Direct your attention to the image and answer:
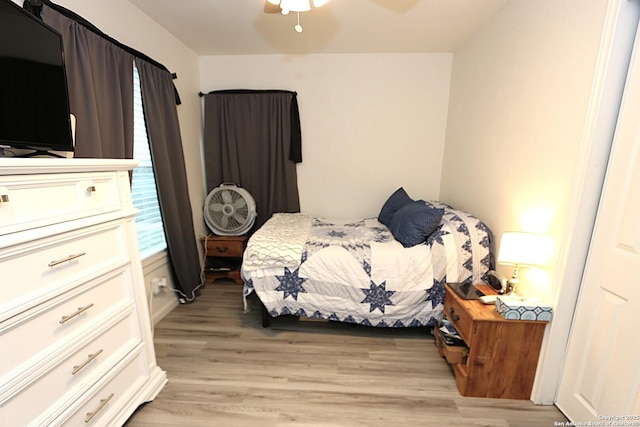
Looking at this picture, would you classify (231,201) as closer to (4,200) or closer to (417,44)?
(4,200)

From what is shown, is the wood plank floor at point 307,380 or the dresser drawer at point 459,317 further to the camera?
the dresser drawer at point 459,317

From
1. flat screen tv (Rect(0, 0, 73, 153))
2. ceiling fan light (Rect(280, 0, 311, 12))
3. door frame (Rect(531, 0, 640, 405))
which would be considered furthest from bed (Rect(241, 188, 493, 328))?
ceiling fan light (Rect(280, 0, 311, 12))

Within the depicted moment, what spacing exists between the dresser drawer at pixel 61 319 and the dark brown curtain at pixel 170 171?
1.10 m

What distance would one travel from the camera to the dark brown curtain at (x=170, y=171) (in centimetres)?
216

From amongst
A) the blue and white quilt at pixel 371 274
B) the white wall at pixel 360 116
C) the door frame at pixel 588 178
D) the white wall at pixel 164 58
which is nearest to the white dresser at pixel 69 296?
the blue and white quilt at pixel 371 274

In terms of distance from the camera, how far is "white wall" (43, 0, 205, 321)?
178cm

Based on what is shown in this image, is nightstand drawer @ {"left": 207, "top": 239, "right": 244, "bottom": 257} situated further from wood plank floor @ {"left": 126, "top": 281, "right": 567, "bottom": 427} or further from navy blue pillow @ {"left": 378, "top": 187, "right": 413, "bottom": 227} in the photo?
navy blue pillow @ {"left": 378, "top": 187, "right": 413, "bottom": 227}

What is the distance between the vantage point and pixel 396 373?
173cm

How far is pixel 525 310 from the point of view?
142 cm

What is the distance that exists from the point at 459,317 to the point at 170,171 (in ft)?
8.00

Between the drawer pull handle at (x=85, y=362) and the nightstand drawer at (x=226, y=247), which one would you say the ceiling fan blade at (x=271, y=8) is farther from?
the drawer pull handle at (x=85, y=362)

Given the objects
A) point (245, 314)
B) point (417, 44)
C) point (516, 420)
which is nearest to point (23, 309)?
point (245, 314)

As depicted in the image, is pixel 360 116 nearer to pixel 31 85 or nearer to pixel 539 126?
pixel 539 126

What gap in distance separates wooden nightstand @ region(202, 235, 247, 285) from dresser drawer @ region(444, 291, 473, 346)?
2015 mm
